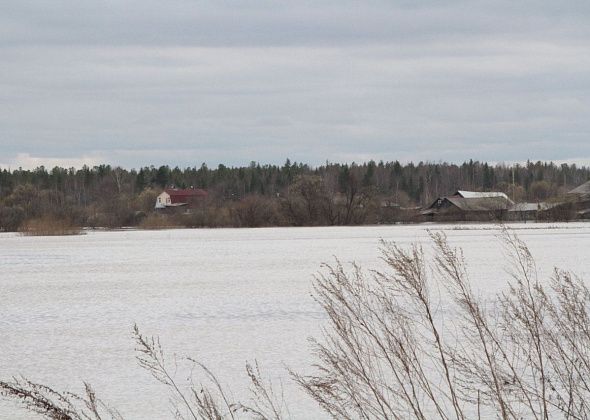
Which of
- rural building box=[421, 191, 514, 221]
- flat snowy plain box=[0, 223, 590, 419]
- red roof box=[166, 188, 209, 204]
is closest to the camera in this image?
flat snowy plain box=[0, 223, 590, 419]

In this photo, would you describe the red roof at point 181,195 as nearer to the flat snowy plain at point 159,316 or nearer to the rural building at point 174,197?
the rural building at point 174,197

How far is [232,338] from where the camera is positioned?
10.8 meters

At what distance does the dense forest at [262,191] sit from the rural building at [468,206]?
536 cm

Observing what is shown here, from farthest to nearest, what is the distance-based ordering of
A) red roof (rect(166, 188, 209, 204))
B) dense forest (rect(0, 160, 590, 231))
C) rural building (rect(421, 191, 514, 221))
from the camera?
red roof (rect(166, 188, 209, 204)) → rural building (rect(421, 191, 514, 221)) → dense forest (rect(0, 160, 590, 231))

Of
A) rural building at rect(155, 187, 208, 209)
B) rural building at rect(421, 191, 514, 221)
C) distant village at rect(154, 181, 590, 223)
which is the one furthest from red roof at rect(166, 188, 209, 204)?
rural building at rect(421, 191, 514, 221)

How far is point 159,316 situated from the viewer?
1338cm

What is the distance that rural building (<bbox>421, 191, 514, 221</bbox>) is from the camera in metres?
93.3

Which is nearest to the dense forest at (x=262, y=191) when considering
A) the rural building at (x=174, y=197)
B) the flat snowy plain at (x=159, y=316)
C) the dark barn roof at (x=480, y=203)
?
the rural building at (x=174, y=197)

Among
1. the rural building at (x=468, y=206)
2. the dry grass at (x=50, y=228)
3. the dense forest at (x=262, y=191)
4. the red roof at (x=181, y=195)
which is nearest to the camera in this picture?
the dry grass at (x=50, y=228)

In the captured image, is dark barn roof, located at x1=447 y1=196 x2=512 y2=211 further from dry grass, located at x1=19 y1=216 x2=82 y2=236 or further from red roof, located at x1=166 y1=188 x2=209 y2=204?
dry grass, located at x1=19 y1=216 x2=82 y2=236

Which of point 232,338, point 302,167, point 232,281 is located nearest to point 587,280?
point 232,281

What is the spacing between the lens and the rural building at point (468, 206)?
3674 inches

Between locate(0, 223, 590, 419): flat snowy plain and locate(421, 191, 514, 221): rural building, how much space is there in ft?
218

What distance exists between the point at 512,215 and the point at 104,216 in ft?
135
